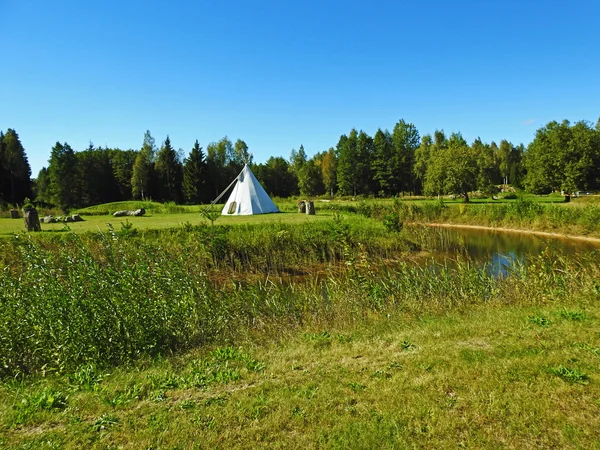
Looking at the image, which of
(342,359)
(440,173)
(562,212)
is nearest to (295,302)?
(342,359)

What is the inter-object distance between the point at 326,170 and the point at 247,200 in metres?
30.7

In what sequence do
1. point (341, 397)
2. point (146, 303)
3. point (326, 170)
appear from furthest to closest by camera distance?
point (326, 170)
point (146, 303)
point (341, 397)

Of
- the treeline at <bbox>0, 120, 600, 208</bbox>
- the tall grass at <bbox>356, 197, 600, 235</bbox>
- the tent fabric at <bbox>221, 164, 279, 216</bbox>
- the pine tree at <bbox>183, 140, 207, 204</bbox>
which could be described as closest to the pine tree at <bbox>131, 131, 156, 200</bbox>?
the treeline at <bbox>0, 120, 600, 208</bbox>

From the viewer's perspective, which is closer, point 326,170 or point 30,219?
point 30,219

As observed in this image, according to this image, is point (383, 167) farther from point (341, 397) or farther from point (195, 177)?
point (341, 397)

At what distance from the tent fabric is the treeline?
226 centimetres

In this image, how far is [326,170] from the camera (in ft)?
166

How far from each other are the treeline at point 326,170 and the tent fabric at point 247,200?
2.26 metres

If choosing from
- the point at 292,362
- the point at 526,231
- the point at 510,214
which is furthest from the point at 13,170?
the point at 526,231

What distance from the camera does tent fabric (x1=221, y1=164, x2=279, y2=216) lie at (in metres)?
21.1

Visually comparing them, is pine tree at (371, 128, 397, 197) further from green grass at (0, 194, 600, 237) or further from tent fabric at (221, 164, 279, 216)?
tent fabric at (221, 164, 279, 216)

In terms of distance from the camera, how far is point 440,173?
34.5 meters

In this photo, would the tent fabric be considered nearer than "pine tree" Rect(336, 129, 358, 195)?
Yes

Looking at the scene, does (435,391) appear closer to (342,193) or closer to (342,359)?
(342,359)
